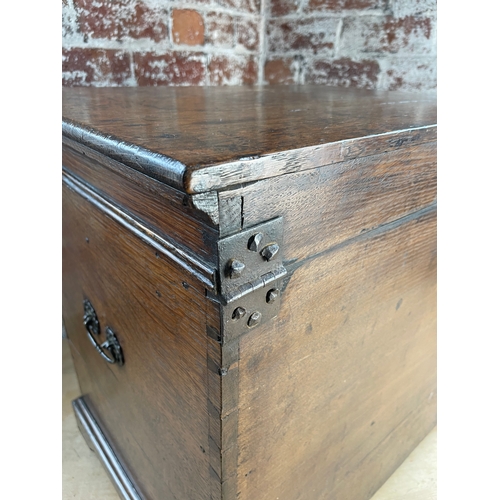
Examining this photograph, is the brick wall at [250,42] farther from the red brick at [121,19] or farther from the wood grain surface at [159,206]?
the wood grain surface at [159,206]

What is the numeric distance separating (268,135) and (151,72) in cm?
88

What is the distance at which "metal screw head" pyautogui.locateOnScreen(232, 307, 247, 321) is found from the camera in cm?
47

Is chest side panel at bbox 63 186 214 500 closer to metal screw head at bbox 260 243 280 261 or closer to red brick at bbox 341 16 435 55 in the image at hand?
metal screw head at bbox 260 243 280 261

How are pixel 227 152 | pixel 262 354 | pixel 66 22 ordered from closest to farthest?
1. pixel 227 152
2. pixel 262 354
3. pixel 66 22

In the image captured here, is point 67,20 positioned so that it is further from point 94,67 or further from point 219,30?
point 219,30

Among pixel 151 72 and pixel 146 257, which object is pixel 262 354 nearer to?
pixel 146 257

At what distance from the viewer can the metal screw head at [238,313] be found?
1.54 ft

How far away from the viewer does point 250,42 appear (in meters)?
1.46

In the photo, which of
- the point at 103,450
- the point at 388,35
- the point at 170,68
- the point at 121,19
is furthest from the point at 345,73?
the point at 103,450

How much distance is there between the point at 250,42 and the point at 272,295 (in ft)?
4.01

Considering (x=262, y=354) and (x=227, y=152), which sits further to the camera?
(x=262, y=354)

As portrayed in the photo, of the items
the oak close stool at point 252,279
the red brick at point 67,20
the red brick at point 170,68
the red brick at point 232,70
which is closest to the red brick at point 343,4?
the red brick at point 232,70

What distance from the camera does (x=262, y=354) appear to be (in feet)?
1.75

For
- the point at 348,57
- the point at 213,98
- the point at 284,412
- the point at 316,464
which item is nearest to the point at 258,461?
the point at 284,412
